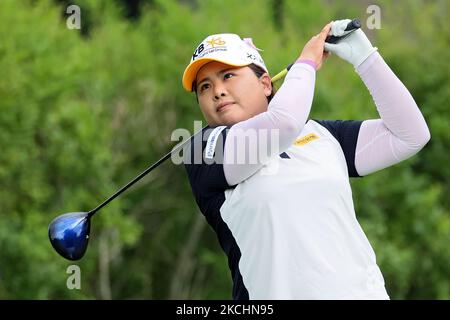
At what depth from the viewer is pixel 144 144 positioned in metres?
17.5

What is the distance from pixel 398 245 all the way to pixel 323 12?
26.9ft

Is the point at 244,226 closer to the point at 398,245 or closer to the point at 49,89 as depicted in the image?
the point at 49,89

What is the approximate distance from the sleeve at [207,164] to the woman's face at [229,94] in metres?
0.07

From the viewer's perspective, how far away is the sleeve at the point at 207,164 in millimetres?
3516

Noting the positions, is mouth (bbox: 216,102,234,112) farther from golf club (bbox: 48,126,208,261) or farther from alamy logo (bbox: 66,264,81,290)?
alamy logo (bbox: 66,264,81,290)

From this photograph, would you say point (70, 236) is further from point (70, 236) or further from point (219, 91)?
point (219, 91)

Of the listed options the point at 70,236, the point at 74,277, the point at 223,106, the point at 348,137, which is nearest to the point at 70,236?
the point at 70,236

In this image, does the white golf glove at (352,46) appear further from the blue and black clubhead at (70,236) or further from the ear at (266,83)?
the blue and black clubhead at (70,236)

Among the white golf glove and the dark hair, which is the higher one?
the white golf glove

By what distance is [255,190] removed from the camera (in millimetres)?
3398

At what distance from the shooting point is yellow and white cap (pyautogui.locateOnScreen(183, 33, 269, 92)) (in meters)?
3.63

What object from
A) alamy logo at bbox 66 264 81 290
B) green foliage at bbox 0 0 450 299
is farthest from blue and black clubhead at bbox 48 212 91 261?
green foliage at bbox 0 0 450 299

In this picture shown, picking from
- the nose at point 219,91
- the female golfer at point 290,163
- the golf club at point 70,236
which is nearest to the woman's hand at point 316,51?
the female golfer at point 290,163
